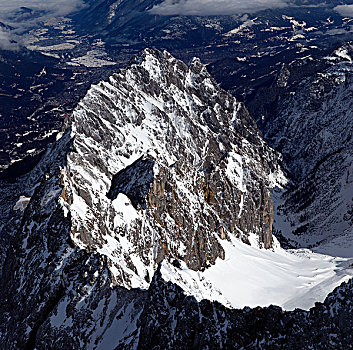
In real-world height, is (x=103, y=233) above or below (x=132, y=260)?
above

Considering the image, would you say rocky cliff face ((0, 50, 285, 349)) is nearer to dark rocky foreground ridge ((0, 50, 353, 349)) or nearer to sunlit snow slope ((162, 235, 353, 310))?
dark rocky foreground ridge ((0, 50, 353, 349))

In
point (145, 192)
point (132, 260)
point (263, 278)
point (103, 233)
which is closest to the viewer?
point (132, 260)

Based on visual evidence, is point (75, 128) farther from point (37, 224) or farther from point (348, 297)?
point (348, 297)

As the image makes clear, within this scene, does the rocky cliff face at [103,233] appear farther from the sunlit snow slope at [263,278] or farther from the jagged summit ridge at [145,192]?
the sunlit snow slope at [263,278]

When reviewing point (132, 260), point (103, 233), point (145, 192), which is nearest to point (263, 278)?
point (132, 260)

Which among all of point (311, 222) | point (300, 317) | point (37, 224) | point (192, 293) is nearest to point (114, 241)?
point (37, 224)

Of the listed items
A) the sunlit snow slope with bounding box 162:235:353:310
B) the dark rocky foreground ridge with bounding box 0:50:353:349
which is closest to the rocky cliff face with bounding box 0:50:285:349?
the dark rocky foreground ridge with bounding box 0:50:353:349

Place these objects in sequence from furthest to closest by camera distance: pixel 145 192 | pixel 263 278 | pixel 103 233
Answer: pixel 145 192
pixel 263 278
pixel 103 233

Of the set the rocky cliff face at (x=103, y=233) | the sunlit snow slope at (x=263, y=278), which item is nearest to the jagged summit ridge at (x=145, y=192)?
the rocky cliff face at (x=103, y=233)

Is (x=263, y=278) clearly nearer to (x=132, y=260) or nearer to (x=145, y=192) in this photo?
(x=132, y=260)
